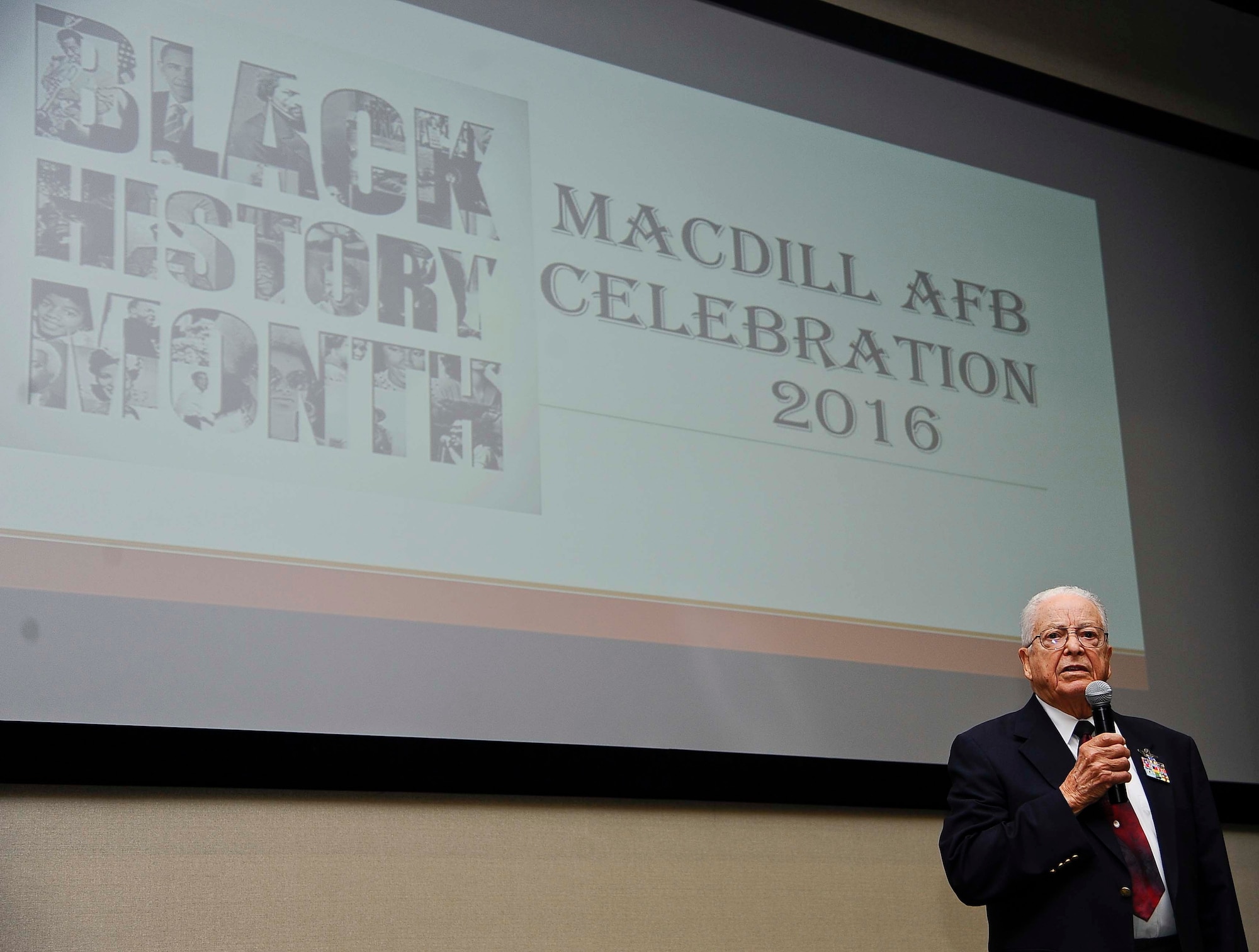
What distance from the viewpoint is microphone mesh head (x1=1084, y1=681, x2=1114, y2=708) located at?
2188 mm

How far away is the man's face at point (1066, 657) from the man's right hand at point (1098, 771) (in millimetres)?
200

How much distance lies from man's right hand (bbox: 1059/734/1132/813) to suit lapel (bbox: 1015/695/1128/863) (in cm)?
5

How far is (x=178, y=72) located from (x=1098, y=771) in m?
2.11

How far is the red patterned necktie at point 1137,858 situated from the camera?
7.14ft

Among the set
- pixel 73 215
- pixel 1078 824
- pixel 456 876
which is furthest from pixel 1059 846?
pixel 73 215

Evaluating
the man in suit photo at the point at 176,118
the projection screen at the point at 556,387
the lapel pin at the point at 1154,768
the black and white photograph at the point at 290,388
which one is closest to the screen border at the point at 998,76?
the projection screen at the point at 556,387

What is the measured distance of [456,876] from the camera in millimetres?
2707

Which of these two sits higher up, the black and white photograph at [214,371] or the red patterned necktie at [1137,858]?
the black and white photograph at [214,371]

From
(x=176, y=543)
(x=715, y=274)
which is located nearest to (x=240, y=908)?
(x=176, y=543)

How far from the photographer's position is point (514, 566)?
2891 mm

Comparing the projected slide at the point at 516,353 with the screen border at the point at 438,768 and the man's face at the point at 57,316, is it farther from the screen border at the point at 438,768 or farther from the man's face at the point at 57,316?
the screen border at the point at 438,768

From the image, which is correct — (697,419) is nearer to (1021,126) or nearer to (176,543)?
(176,543)

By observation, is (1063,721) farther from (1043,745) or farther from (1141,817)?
(1141,817)

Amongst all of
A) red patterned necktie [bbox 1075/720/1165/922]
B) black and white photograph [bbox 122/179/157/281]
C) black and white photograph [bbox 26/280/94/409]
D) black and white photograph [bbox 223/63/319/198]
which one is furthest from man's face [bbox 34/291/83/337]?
red patterned necktie [bbox 1075/720/1165/922]
